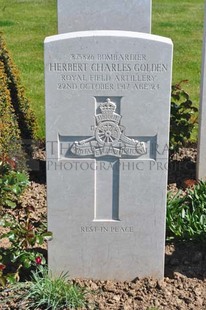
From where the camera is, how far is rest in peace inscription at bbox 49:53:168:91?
154 inches

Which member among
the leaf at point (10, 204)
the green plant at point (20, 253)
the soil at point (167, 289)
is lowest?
the soil at point (167, 289)

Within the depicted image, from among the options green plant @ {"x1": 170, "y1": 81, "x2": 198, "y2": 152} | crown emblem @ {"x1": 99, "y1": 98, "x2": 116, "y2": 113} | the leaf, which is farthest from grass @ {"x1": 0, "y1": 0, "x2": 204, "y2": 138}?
crown emblem @ {"x1": 99, "y1": 98, "x2": 116, "y2": 113}

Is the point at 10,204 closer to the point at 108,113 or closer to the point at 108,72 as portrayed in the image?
the point at 108,113

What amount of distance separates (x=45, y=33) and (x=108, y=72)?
26.5 ft

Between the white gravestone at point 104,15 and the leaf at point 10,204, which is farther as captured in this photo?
the leaf at point 10,204

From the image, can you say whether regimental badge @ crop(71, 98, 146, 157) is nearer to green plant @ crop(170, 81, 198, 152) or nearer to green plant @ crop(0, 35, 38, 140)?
green plant @ crop(170, 81, 198, 152)

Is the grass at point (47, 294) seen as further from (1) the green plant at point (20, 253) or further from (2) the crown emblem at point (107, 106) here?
(2) the crown emblem at point (107, 106)

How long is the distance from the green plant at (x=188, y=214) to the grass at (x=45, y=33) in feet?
7.49

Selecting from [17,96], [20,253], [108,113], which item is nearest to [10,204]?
[20,253]

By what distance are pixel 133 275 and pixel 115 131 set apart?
1048 millimetres

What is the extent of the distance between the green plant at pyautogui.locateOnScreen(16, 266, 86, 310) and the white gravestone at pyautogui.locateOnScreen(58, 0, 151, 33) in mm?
1760

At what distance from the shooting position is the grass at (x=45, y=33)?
8.93 metres

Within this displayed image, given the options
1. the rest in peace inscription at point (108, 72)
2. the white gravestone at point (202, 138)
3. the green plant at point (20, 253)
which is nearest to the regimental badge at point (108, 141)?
the rest in peace inscription at point (108, 72)

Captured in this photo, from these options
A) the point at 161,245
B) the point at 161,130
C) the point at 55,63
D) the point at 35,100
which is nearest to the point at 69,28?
the point at 55,63
